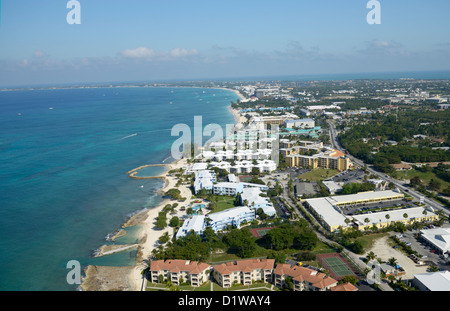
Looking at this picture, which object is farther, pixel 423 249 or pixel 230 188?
pixel 230 188

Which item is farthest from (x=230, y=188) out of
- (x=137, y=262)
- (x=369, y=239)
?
(x=369, y=239)

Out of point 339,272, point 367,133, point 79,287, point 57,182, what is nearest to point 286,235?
point 339,272

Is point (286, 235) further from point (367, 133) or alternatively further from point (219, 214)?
point (367, 133)

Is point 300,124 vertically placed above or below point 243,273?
above

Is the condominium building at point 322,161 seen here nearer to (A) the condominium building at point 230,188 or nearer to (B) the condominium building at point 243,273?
(A) the condominium building at point 230,188

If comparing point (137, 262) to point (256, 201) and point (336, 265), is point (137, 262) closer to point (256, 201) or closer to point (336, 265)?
point (256, 201)

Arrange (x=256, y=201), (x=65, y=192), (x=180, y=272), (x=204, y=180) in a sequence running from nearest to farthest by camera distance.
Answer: (x=180, y=272) < (x=256, y=201) < (x=65, y=192) < (x=204, y=180)
